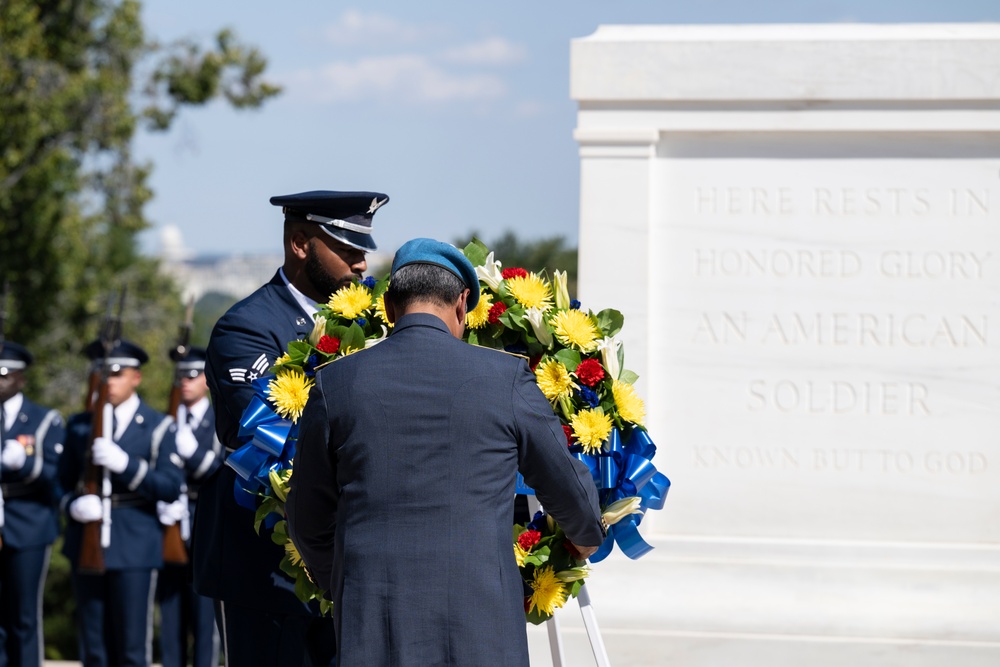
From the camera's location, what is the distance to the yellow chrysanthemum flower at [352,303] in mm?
3436

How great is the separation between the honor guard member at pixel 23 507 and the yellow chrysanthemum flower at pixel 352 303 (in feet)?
14.3

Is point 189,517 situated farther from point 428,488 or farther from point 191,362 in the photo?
point 428,488

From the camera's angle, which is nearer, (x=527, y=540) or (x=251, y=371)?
(x=527, y=540)

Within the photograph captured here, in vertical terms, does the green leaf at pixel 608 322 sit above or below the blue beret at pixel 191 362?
below

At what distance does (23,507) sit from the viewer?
7238 mm

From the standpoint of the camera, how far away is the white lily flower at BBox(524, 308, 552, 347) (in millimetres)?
3428

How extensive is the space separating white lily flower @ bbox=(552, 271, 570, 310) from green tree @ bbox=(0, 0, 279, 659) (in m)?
10.5

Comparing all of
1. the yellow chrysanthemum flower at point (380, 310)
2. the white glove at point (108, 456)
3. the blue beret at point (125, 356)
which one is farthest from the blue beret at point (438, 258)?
the blue beret at point (125, 356)

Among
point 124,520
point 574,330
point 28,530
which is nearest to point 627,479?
point 574,330

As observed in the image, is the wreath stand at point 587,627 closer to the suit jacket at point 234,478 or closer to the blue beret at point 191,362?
the suit jacket at point 234,478

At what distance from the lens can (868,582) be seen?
5164 mm

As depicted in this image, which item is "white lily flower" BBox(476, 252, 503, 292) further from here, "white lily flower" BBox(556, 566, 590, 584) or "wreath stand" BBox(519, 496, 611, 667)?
"white lily flower" BBox(556, 566, 590, 584)

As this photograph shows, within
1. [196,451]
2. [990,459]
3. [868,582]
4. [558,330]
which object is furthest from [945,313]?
[196,451]

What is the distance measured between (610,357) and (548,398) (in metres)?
0.22
